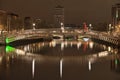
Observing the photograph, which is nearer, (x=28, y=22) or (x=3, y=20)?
(x=3, y=20)

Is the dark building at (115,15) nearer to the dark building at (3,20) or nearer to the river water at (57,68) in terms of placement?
the dark building at (3,20)

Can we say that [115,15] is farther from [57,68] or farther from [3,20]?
[57,68]

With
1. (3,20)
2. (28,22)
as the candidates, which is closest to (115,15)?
(28,22)

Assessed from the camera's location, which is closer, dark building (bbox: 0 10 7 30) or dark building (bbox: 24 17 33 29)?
dark building (bbox: 0 10 7 30)

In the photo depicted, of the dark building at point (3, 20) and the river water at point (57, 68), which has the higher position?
the dark building at point (3, 20)

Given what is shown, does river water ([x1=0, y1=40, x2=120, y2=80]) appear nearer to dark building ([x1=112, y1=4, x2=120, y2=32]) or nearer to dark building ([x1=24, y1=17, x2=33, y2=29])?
dark building ([x1=112, y1=4, x2=120, y2=32])

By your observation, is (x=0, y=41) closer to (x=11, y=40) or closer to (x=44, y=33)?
(x=11, y=40)

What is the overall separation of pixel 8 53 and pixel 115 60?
504 cm

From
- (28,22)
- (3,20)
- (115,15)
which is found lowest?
(28,22)

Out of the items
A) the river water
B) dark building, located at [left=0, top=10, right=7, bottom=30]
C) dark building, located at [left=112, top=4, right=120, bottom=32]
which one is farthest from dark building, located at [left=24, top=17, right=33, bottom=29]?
the river water

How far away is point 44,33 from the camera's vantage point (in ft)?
93.4

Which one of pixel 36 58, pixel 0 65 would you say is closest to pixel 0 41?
pixel 36 58

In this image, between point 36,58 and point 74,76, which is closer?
point 74,76

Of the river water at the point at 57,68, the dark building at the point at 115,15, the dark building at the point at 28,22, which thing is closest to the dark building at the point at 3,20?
the dark building at the point at 28,22
